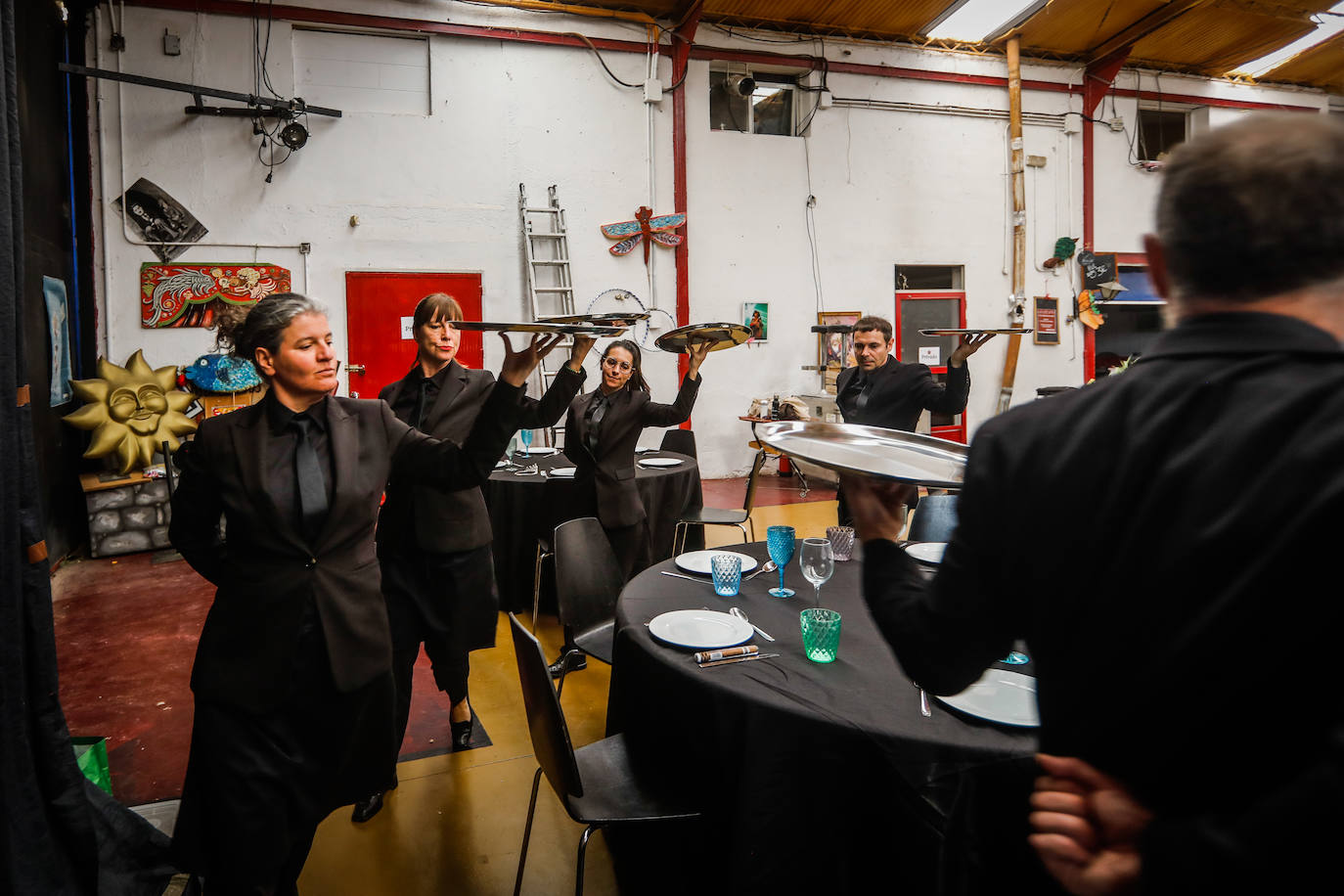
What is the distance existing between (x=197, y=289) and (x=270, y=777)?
6046mm

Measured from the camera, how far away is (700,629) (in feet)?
6.06

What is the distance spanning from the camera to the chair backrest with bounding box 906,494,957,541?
117 inches

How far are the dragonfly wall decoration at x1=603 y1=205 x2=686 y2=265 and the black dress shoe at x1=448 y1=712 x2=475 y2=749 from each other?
5.61m

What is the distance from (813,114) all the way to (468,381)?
6.85 metres

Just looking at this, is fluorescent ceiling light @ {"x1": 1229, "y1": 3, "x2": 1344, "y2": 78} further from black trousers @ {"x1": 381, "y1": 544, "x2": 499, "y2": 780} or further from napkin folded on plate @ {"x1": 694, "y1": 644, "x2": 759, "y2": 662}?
black trousers @ {"x1": 381, "y1": 544, "x2": 499, "y2": 780}

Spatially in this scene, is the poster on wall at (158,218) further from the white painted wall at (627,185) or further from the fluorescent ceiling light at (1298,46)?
the fluorescent ceiling light at (1298,46)

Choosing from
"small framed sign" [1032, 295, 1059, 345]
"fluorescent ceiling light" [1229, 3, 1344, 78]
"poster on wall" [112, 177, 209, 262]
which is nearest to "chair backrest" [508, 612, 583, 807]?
"poster on wall" [112, 177, 209, 262]

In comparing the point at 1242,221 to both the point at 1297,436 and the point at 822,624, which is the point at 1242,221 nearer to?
the point at 1297,436

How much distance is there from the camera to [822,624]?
1678 mm

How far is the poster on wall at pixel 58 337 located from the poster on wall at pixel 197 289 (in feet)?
2.19

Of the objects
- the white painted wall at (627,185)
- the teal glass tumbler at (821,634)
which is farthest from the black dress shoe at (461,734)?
the white painted wall at (627,185)

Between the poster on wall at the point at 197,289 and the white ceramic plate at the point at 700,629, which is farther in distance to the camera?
the poster on wall at the point at 197,289

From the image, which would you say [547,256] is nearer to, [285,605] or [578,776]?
[285,605]

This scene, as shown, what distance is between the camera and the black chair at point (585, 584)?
2.61 metres
